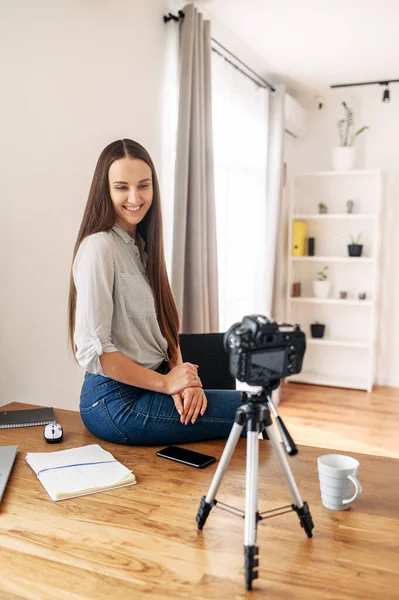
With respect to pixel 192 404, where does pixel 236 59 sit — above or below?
above

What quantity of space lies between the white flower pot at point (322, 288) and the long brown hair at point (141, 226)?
338 cm

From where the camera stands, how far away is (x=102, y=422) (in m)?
1.67

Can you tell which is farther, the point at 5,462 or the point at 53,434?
the point at 53,434

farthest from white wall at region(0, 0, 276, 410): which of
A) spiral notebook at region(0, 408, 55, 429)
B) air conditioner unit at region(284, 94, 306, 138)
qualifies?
air conditioner unit at region(284, 94, 306, 138)

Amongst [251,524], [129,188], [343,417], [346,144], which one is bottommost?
[343,417]

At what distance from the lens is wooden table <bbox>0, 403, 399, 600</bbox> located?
1021 mm

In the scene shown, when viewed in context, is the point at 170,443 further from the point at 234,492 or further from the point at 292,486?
the point at 292,486

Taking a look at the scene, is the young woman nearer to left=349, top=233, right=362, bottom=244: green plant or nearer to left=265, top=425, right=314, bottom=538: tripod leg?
left=265, top=425, right=314, bottom=538: tripod leg

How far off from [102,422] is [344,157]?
396 centimetres

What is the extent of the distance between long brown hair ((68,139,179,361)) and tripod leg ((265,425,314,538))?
819mm

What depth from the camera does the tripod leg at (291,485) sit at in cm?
110

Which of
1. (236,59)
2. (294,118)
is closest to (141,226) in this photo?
(236,59)

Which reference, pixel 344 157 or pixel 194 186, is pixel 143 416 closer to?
pixel 194 186

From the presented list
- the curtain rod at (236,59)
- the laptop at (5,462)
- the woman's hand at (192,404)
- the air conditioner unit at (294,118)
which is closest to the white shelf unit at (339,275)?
the air conditioner unit at (294,118)
